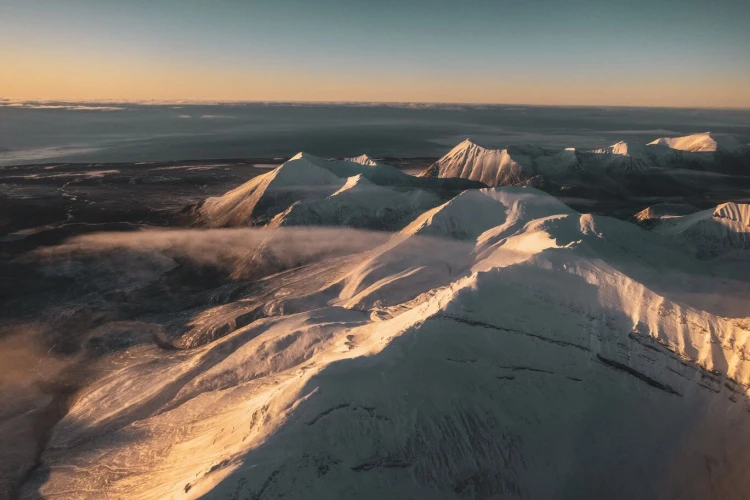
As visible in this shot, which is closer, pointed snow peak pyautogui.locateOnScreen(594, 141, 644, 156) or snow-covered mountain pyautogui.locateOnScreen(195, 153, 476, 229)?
snow-covered mountain pyautogui.locateOnScreen(195, 153, 476, 229)

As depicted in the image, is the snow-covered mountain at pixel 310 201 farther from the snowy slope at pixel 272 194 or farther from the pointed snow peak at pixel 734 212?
the pointed snow peak at pixel 734 212

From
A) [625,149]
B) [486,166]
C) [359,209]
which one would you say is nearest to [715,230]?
[359,209]

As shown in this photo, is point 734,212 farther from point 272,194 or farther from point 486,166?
point 272,194

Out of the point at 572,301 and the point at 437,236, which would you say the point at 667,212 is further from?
the point at 572,301

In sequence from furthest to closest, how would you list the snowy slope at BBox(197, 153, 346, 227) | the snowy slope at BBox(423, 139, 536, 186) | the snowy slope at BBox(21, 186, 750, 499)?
the snowy slope at BBox(423, 139, 536, 186), the snowy slope at BBox(197, 153, 346, 227), the snowy slope at BBox(21, 186, 750, 499)

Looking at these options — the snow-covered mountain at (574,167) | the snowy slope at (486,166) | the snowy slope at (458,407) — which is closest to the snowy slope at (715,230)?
the snowy slope at (458,407)

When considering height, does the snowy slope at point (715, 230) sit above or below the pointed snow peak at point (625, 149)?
below

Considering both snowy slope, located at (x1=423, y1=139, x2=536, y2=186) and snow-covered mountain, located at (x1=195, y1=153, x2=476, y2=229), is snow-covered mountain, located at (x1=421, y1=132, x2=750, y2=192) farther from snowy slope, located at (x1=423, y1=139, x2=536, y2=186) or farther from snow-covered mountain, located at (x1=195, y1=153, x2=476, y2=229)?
snow-covered mountain, located at (x1=195, y1=153, x2=476, y2=229)

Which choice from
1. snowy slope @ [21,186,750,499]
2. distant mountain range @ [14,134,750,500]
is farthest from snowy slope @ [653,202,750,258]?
snowy slope @ [21,186,750,499]
